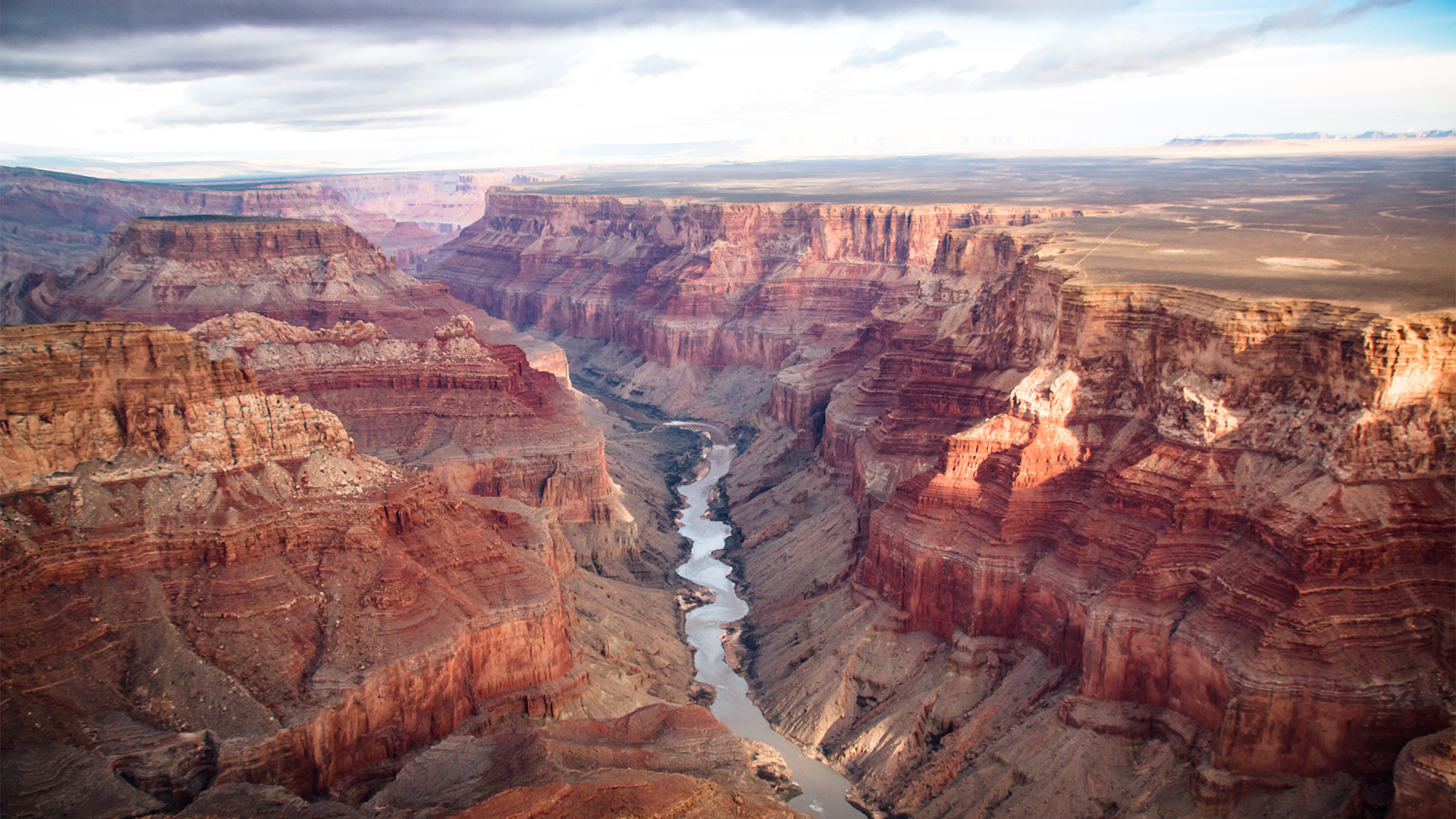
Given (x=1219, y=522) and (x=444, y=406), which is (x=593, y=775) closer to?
(x=1219, y=522)

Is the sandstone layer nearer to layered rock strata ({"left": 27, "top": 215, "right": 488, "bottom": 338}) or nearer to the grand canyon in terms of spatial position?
layered rock strata ({"left": 27, "top": 215, "right": 488, "bottom": 338})

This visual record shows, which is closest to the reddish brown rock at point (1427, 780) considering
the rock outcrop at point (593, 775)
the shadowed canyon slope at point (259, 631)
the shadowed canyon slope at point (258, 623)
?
the rock outcrop at point (593, 775)

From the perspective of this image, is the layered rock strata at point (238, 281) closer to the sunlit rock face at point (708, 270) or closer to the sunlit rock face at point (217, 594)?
the sunlit rock face at point (708, 270)

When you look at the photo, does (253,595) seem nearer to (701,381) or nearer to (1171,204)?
(701,381)

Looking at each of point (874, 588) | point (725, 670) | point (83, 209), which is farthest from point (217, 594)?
point (83, 209)

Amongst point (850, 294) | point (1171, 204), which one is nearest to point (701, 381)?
point (850, 294)

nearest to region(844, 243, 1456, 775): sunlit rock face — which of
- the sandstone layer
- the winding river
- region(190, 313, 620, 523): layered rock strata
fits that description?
the winding river
